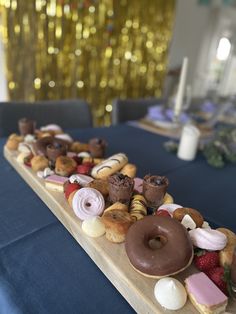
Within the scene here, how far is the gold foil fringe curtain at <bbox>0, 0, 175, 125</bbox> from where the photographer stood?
5.84 feet

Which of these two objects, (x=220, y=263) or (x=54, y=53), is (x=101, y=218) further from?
(x=54, y=53)

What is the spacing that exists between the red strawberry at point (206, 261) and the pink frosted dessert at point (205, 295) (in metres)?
0.03

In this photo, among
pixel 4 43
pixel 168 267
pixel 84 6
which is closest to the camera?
pixel 168 267

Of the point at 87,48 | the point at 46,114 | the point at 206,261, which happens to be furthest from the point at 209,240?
the point at 87,48

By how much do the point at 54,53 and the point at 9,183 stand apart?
145 cm

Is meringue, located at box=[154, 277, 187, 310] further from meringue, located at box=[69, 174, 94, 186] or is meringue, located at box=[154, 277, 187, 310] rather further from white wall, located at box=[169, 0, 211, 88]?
white wall, located at box=[169, 0, 211, 88]

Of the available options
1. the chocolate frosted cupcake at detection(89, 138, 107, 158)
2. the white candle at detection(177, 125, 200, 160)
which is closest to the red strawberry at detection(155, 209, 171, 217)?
the chocolate frosted cupcake at detection(89, 138, 107, 158)

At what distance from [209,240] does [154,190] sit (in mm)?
155

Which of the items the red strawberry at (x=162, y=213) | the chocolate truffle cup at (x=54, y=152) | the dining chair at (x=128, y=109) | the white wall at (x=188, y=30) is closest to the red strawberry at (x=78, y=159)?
the chocolate truffle cup at (x=54, y=152)

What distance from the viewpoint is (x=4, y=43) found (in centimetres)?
171

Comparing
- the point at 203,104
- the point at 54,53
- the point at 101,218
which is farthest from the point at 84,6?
the point at 101,218

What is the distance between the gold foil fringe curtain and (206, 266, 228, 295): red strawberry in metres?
1.76

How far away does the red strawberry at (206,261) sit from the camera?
45 centimetres

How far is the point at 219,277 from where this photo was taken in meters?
0.42
